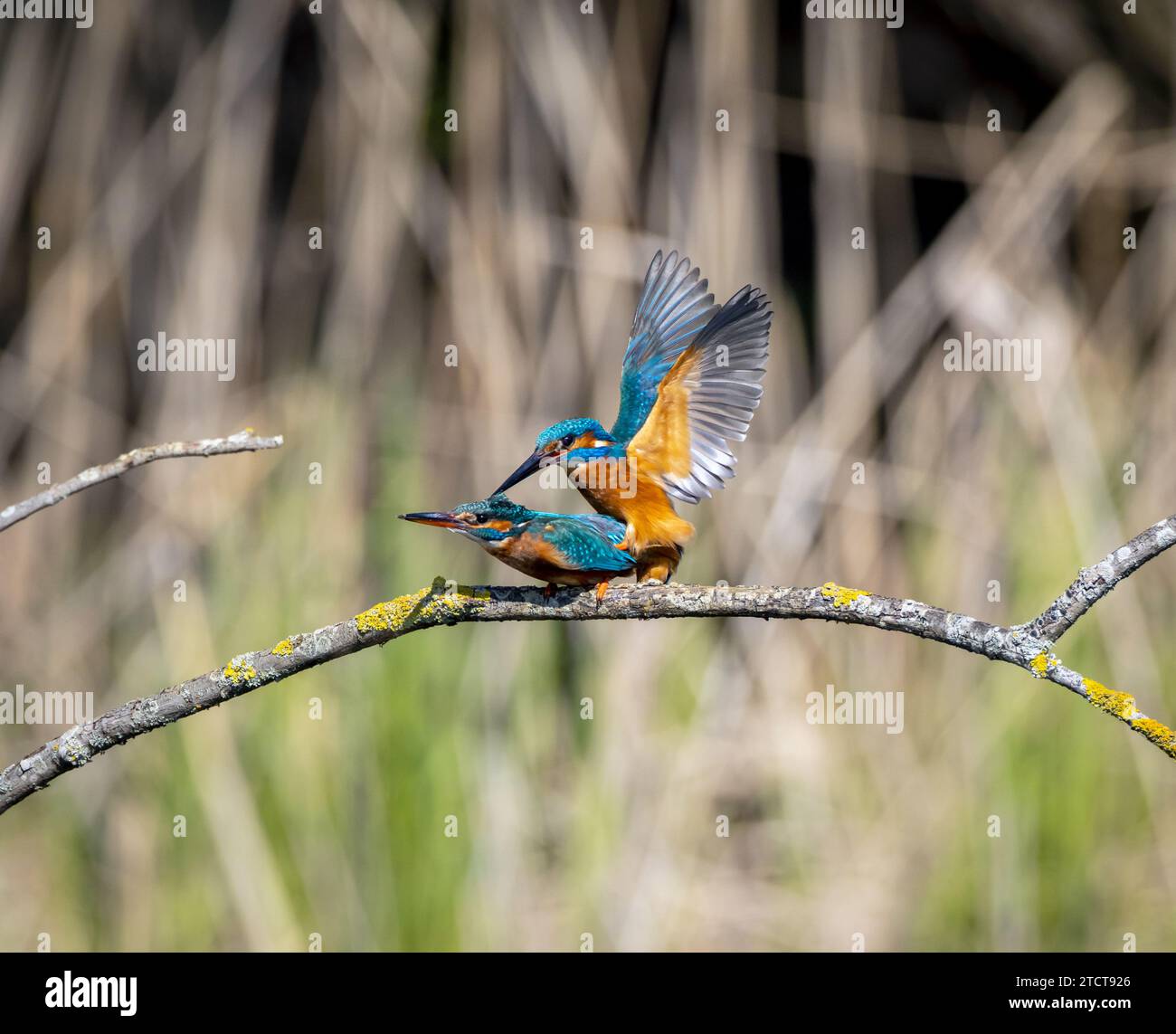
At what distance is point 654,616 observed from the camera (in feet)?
5.28

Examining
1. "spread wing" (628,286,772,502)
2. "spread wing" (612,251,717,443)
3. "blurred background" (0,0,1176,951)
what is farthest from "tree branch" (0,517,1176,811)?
"blurred background" (0,0,1176,951)

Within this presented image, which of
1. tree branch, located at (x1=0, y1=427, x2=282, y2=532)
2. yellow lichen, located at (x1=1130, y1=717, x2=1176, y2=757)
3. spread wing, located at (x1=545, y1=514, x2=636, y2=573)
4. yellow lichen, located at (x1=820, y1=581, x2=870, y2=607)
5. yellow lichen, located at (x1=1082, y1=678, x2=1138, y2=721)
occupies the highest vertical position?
tree branch, located at (x1=0, y1=427, x2=282, y2=532)

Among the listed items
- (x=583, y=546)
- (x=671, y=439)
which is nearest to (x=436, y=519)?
(x=583, y=546)

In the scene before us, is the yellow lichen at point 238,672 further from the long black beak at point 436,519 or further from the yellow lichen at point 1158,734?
the yellow lichen at point 1158,734

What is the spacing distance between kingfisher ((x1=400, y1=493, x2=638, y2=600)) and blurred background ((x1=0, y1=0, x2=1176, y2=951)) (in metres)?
2.02

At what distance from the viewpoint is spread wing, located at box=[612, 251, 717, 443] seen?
2.42 metres

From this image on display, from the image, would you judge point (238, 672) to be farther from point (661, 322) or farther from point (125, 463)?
point (661, 322)

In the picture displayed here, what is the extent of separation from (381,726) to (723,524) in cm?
137

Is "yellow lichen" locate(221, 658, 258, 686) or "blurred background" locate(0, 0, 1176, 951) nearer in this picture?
"yellow lichen" locate(221, 658, 258, 686)

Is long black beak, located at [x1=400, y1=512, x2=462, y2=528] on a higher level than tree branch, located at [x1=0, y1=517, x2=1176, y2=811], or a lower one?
higher

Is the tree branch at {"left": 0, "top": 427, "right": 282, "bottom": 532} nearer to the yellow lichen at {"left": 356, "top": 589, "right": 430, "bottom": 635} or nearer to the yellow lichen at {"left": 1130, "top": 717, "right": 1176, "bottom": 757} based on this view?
the yellow lichen at {"left": 356, "top": 589, "right": 430, "bottom": 635}

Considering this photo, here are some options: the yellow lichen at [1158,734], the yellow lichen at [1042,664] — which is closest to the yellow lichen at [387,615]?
the yellow lichen at [1042,664]

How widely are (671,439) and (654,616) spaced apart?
2.31 ft

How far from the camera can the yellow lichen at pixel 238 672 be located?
146 cm
